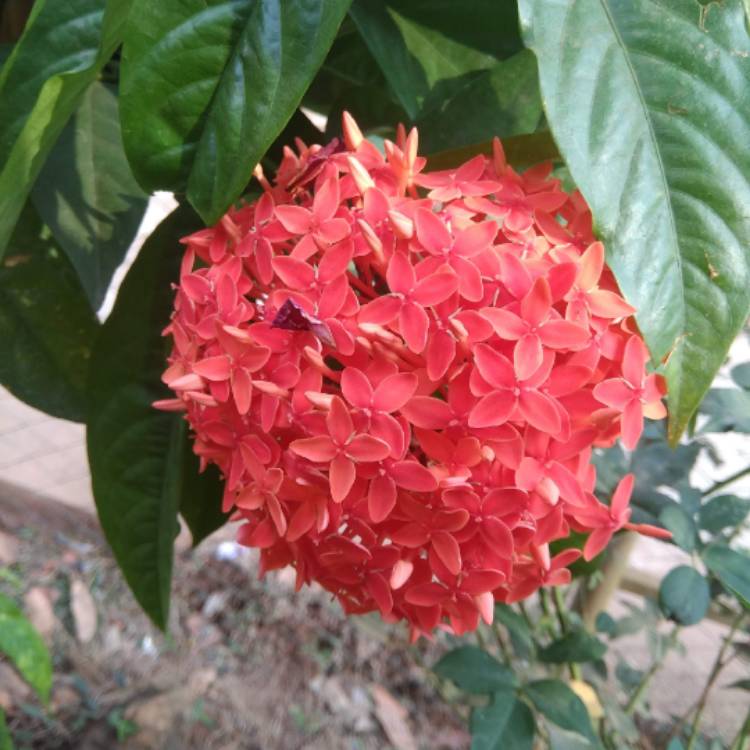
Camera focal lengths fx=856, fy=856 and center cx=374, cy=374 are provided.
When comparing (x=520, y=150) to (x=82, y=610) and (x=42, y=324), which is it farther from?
(x=82, y=610)

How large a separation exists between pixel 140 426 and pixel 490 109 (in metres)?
0.38

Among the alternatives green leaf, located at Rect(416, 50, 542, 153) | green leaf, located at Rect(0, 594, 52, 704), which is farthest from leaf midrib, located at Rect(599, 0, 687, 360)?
green leaf, located at Rect(0, 594, 52, 704)

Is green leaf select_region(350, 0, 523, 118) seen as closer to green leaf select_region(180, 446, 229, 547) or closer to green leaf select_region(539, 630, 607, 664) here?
green leaf select_region(180, 446, 229, 547)

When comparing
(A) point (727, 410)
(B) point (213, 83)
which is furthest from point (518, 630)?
(B) point (213, 83)

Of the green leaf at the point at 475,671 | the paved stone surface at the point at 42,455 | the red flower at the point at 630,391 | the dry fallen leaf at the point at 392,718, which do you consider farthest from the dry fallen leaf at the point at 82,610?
the red flower at the point at 630,391

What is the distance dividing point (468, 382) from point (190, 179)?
0.19 metres

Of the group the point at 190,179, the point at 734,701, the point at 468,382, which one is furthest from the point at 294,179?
the point at 734,701

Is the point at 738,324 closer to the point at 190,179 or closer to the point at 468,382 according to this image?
the point at 468,382

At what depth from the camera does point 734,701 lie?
1644 millimetres

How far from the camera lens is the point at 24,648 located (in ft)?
2.75

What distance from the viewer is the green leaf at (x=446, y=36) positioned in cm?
66

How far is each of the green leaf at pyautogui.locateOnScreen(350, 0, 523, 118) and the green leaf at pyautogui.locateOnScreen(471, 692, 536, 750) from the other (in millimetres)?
555

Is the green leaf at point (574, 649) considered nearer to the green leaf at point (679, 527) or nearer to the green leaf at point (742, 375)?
the green leaf at point (679, 527)

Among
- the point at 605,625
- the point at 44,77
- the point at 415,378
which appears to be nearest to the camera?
the point at 415,378
